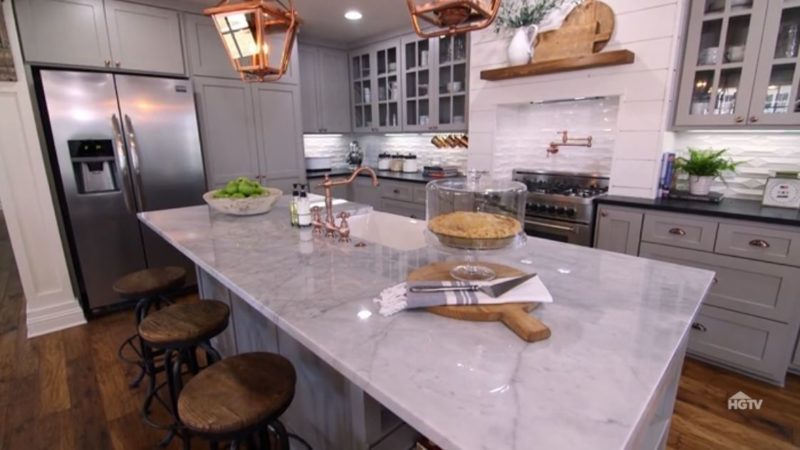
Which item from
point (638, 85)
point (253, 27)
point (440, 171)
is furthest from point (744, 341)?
point (253, 27)

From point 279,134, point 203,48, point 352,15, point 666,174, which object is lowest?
point 666,174

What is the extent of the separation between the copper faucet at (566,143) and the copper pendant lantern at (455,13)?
2.34 meters

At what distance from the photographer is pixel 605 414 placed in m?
0.62

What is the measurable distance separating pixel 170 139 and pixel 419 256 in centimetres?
268

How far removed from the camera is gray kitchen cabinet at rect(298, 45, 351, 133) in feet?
14.8

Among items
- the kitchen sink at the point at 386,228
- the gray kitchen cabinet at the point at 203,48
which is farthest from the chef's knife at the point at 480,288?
the gray kitchen cabinet at the point at 203,48

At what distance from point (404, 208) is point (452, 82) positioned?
135cm

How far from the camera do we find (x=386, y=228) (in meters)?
2.13

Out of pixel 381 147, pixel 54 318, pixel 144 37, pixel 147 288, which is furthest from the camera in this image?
pixel 381 147

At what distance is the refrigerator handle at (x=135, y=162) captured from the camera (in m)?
2.91

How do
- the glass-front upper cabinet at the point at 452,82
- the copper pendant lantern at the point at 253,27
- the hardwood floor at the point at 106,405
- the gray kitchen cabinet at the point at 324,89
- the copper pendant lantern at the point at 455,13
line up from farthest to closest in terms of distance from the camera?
the gray kitchen cabinet at the point at 324,89
the glass-front upper cabinet at the point at 452,82
the hardwood floor at the point at 106,405
the copper pendant lantern at the point at 253,27
the copper pendant lantern at the point at 455,13

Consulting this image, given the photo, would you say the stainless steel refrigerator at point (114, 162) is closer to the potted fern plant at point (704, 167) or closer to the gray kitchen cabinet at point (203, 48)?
the gray kitchen cabinet at point (203, 48)

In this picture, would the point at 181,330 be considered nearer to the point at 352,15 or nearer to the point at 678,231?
the point at 678,231

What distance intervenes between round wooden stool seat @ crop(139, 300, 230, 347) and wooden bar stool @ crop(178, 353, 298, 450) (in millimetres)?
306
